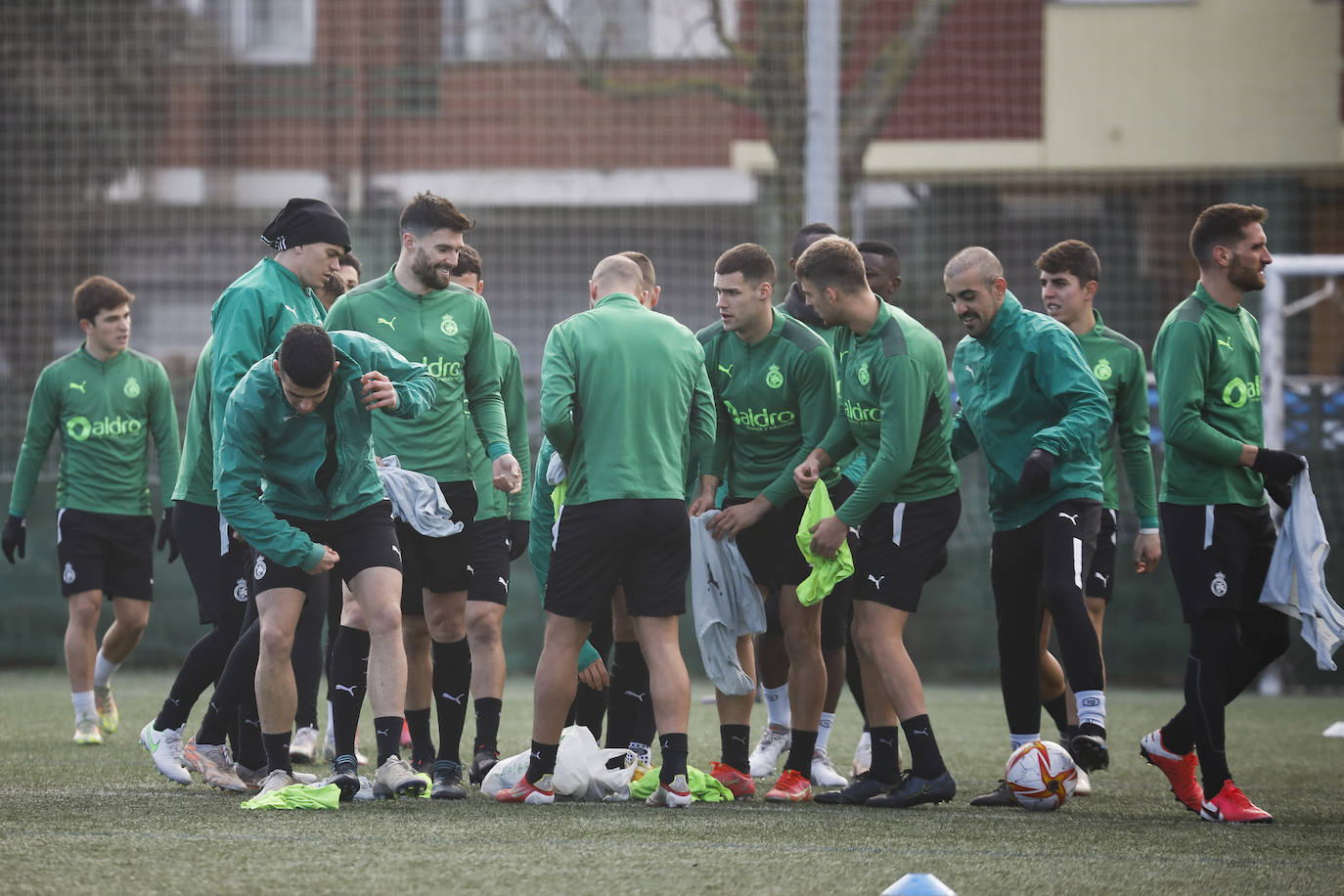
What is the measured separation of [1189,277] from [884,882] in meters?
14.2

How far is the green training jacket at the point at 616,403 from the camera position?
231 inches

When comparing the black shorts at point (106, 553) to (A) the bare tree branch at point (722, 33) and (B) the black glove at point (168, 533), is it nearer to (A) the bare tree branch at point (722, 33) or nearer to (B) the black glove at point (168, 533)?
(B) the black glove at point (168, 533)

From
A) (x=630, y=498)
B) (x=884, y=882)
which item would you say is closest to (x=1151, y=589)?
(x=630, y=498)

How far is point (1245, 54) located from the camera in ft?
54.3

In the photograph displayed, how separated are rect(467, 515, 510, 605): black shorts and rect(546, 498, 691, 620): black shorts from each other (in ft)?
2.44

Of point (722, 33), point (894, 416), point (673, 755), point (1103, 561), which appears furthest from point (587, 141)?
point (673, 755)

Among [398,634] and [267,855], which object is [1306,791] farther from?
[267,855]

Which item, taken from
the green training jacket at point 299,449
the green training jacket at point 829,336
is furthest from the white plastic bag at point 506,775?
the green training jacket at point 829,336

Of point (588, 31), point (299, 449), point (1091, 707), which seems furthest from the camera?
point (588, 31)

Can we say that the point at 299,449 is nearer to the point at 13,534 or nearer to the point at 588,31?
the point at 13,534

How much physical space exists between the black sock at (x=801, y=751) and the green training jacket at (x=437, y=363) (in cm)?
163

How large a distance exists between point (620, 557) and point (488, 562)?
38.3 inches

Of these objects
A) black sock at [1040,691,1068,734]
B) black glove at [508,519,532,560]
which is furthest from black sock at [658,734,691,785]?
black sock at [1040,691,1068,734]

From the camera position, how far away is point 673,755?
5867 millimetres
